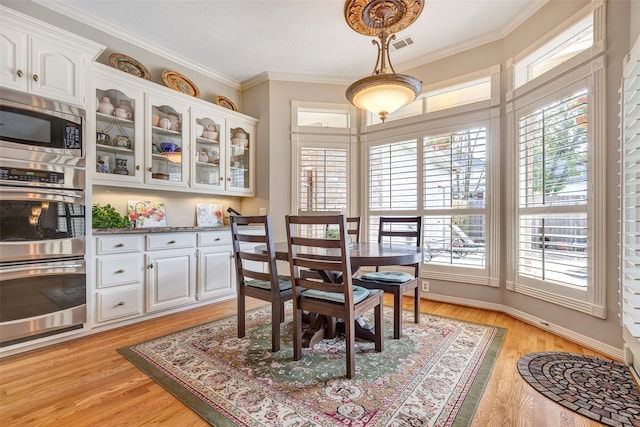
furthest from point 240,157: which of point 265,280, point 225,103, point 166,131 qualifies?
point 265,280

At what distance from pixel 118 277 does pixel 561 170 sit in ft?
12.9

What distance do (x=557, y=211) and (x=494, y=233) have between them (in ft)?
2.32

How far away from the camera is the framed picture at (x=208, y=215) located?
12.5 ft

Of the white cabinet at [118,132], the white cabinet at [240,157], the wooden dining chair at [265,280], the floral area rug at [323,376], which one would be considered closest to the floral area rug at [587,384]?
the floral area rug at [323,376]

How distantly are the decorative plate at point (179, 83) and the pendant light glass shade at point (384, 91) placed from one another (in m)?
2.20

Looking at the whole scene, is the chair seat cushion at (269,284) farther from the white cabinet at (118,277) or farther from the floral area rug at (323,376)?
the white cabinet at (118,277)

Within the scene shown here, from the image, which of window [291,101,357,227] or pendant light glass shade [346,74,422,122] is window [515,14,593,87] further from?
window [291,101,357,227]

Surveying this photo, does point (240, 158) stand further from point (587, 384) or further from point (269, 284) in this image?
point (587, 384)

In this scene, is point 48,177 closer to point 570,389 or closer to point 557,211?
point 570,389

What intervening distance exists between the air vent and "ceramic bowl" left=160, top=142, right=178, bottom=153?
2.73 meters

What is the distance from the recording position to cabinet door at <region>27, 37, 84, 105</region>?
2.20 m

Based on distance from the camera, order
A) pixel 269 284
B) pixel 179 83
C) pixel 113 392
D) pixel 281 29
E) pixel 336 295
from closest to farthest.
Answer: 1. pixel 113 392
2. pixel 336 295
3. pixel 269 284
4. pixel 281 29
5. pixel 179 83

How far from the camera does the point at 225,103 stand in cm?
408

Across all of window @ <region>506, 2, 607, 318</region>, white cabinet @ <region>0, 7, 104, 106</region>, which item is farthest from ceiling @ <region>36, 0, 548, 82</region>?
white cabinet @ <region>0, 7, 104, 106</region>
